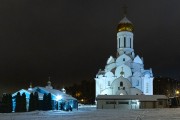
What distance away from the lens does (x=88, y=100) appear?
111 meters

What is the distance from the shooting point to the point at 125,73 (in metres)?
78.0

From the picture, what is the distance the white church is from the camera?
246ft

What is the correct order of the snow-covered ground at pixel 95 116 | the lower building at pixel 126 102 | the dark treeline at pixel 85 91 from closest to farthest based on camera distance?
the snow-covered ground at pixel 95 116 < the lower building at pixel 126 102 < the dark treeline at pixel 85 91

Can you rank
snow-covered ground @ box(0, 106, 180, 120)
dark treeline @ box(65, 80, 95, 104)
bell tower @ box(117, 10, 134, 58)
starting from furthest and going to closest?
dark treeline @ box(65, 80, 95, 104)
bell tower @ box(117, 10, 134, 58)
snow-covered ground @ box(0, 106, 180, 120)

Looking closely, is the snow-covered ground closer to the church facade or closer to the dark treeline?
the church facade

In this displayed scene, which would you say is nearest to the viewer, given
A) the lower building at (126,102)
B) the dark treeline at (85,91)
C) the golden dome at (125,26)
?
the lower building at (126,102)

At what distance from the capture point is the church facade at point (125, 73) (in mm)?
75188

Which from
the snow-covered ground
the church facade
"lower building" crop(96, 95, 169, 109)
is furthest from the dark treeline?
the snow-covered ground

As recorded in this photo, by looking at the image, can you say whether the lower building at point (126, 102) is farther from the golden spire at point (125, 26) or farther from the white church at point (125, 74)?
the golden spire at point (125, 26)

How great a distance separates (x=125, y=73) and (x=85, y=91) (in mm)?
40780

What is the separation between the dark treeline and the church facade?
29.0m

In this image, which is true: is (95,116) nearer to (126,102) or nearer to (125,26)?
(126,102)

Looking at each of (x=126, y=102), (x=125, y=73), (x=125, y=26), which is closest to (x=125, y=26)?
(x=125, y=26)

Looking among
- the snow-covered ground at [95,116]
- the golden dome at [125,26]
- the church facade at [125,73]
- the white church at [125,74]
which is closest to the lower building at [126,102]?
the white church at [125,74]
